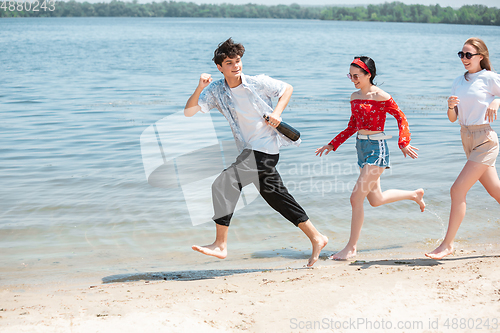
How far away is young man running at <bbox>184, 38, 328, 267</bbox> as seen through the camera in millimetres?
4324

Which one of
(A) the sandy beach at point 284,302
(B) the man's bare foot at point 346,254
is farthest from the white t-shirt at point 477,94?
(B) the man's bare foot at point 346,254

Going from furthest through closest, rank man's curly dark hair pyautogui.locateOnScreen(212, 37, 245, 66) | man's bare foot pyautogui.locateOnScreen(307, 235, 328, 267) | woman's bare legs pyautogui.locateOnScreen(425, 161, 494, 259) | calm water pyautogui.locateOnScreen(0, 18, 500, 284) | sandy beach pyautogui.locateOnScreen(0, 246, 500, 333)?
calm water pyautogui.locateOnScreen(0, 18, 500, 284), man's bare foot pyautogui.locateOnScreen(307, 235, 328, 267), woman's bare legs pyautogui.locateOnScreen(425, 161, 494, 259), man's curly dark hair pyautogui.locateOnScreen(212, 37, 245, 66), sandy beach pyautogui.locateOnScreen(0, 246, 500, 333)

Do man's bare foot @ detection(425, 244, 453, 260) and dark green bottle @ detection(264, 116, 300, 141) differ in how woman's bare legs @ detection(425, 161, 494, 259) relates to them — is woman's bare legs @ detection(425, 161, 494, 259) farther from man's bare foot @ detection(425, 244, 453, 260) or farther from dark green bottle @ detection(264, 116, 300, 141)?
dark green bottle @ detection(264, 116, 300, 141)

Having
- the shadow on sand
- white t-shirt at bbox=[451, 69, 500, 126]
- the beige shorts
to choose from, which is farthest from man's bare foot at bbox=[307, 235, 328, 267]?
white t-shirt at bbox=[451, 69, 500, 126]

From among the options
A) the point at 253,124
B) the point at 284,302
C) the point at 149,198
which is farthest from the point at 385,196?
the point at 149,198

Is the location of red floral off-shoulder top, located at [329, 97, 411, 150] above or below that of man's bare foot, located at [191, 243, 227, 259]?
above

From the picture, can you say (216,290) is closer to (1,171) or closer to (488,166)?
(488,166)

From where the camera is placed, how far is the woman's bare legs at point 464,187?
4.43 meters

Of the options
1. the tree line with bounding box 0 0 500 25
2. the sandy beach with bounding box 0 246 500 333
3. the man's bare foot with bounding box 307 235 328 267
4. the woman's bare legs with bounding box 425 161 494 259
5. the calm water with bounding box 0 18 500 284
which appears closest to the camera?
the sandy beach with bounding box 0 246 500 333

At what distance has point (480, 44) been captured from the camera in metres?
4.28

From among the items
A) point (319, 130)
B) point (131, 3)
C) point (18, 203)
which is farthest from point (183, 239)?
point (131, 3)

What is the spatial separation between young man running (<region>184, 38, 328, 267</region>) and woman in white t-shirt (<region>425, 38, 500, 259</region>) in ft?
4.81

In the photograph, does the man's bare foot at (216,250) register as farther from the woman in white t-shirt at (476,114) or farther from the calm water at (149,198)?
the woman in white t-shirt at (476,114)

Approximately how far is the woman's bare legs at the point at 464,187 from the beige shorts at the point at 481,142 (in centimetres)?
6
